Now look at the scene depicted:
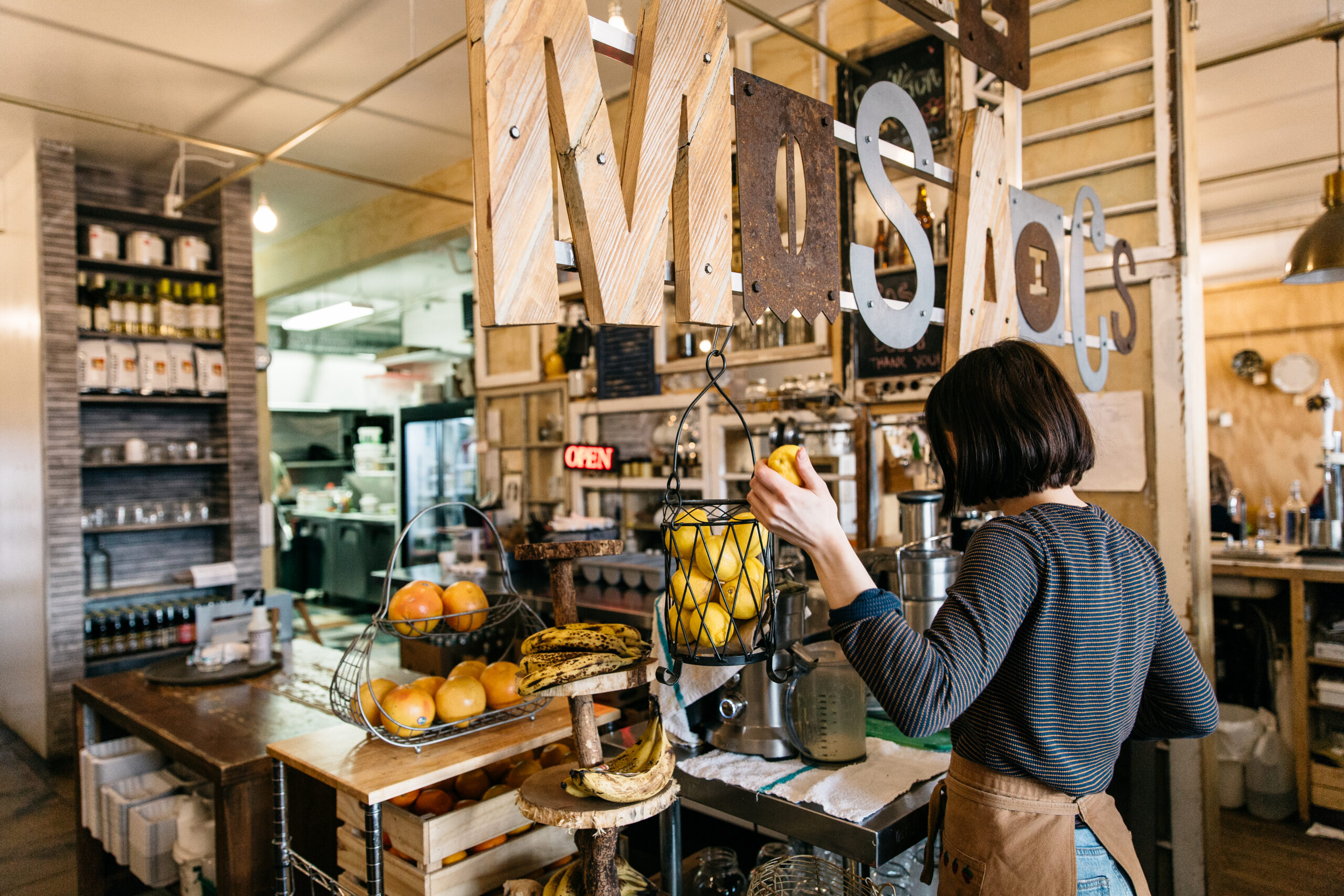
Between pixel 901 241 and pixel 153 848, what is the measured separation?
356 centimetres

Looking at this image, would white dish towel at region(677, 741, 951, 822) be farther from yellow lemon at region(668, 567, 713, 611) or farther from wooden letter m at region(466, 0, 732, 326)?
wooden letter m at region(466, 0, 732, 326)

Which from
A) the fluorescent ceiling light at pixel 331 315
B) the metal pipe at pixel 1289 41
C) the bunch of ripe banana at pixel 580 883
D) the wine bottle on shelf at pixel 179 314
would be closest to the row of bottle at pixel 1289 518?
the metal pipe at pixel 1289 41

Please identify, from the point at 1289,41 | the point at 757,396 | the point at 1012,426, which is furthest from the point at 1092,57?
the point at 1012,426

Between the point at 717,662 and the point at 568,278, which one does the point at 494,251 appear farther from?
the point at 568,278

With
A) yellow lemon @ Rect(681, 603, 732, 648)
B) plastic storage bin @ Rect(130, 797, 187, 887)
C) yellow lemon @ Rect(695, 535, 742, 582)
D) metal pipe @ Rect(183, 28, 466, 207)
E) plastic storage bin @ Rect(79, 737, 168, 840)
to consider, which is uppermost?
metal pipe @ Rect(183, 28, 466, 207)

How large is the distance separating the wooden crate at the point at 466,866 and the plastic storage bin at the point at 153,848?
120 centimetres

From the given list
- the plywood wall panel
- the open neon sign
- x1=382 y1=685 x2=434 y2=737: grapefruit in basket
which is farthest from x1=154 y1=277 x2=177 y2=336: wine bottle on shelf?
the plywood wall panel

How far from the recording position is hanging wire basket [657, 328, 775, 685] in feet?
3.54

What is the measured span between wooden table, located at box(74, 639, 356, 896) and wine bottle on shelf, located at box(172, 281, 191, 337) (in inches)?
122

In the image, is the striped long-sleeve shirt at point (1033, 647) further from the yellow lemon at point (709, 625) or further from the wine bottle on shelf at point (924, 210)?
the wine bottle on shelf at point (924, 210)

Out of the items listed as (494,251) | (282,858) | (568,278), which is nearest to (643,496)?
(568,278)

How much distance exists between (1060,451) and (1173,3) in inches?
106

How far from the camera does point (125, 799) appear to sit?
267cm

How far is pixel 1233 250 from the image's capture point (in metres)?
7.54
